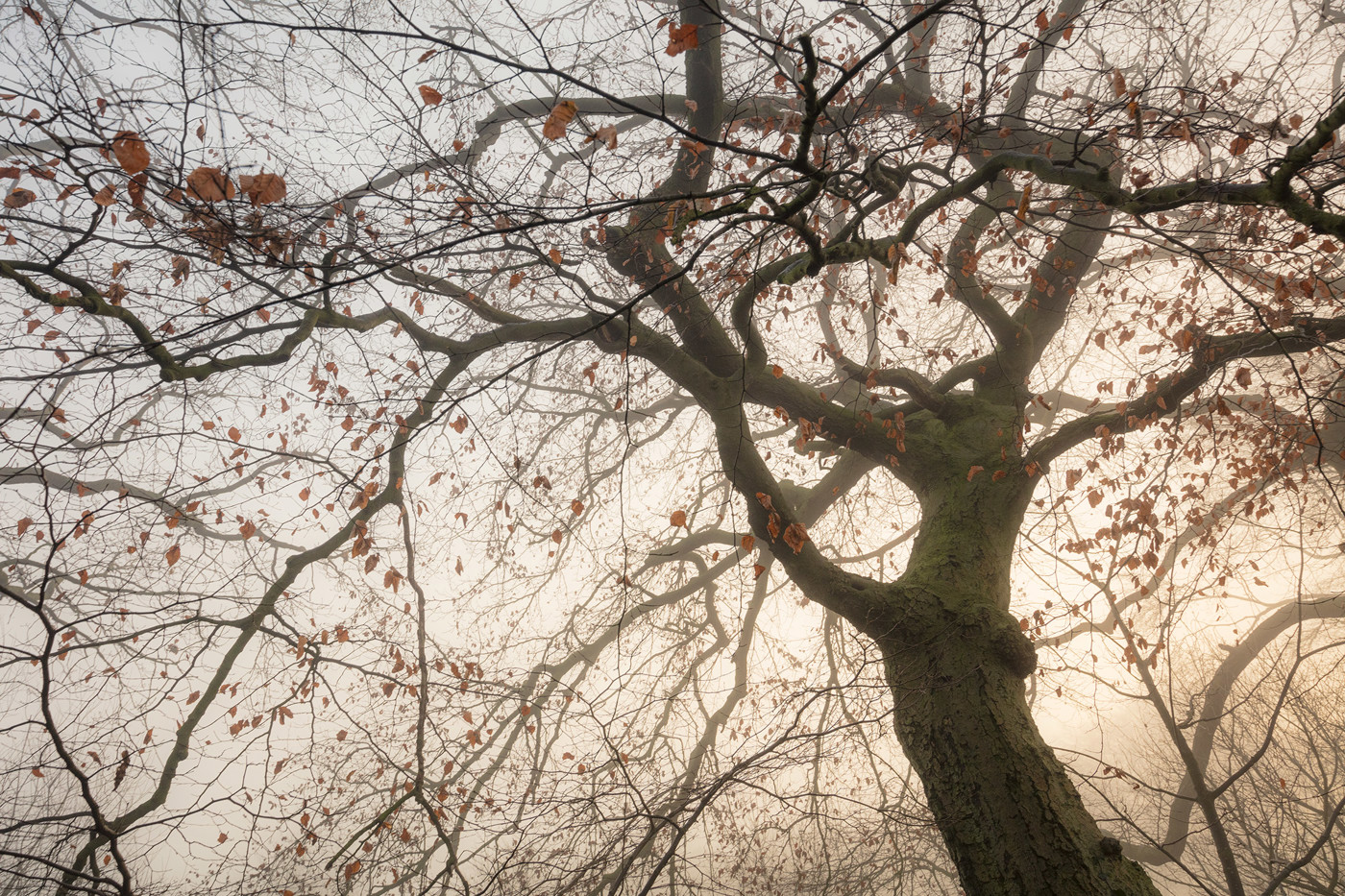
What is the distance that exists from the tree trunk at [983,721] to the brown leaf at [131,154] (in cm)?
376

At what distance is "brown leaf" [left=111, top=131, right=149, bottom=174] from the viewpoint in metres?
2.17

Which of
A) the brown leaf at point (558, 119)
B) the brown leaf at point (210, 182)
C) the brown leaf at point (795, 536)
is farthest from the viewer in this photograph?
the brown leaf at point (795, 536)

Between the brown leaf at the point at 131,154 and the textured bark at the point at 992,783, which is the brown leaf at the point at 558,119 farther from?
the textured bark at the point at 992,783

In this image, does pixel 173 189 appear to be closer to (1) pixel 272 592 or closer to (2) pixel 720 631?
(1) pixel 272 592

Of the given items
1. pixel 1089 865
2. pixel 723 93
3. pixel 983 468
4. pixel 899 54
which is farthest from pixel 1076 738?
pixel 723 93

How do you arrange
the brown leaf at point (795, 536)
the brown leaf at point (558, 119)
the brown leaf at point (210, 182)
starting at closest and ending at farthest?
the brown leaf at point (558, 119) → the brown leaf at point (210, 182) → the brown leaf at point (795, 536)

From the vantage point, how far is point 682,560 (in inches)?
262

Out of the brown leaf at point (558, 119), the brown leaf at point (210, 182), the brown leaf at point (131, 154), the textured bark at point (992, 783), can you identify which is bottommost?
the textured bark at point (992, 783)

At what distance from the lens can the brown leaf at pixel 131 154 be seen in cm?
217

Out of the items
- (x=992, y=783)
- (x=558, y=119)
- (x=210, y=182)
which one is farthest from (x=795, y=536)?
(x=210, y=182)

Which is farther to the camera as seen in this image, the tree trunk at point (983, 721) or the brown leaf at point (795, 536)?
the brown leaf at point (795, 536)

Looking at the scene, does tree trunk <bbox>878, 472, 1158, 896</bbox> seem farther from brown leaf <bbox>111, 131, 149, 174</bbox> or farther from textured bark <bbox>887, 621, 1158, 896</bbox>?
brown leaf <bbox>111, 131, 149, 174</bbox>

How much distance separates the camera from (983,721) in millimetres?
2941

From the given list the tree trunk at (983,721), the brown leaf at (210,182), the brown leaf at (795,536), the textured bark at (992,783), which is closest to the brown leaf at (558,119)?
the brown leaf at (210,182)
